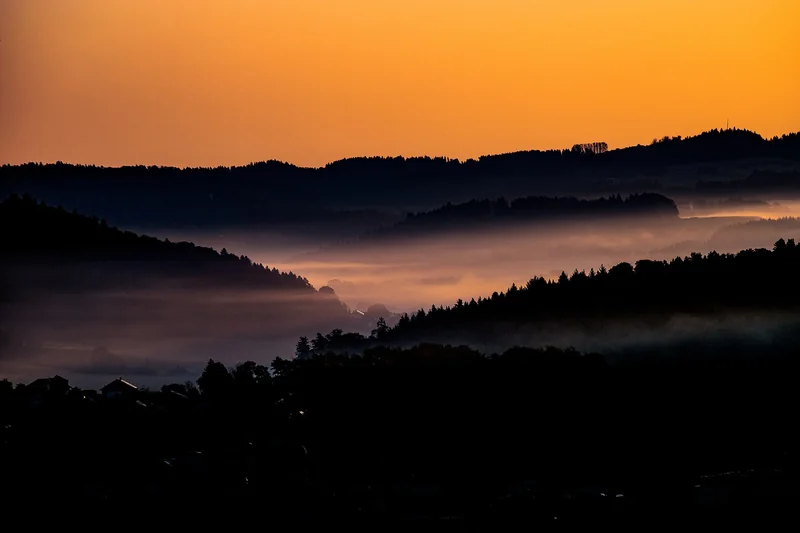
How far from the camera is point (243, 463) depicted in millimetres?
167375

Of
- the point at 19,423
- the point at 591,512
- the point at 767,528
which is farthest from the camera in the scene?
the point at 19,423

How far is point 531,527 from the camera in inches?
5546

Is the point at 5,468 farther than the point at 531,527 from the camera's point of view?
Yes

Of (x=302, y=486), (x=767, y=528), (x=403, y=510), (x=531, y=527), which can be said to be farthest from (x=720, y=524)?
(x=302, y=486)

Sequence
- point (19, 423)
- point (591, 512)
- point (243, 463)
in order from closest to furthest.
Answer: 1. point (591, 512)
2. point (243, 463)
3. point (19, 423)

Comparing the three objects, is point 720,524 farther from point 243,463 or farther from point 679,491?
point 243,463

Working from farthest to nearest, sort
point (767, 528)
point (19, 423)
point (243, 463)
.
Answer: point (19, 423), point (243, 463), point (767, 528)

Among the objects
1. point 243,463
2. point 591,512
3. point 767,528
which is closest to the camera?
point 767,528

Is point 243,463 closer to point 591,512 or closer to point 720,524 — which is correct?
point 591,512

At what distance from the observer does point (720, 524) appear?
450 ft

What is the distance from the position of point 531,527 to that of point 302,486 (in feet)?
90.0

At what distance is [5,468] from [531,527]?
56.0m

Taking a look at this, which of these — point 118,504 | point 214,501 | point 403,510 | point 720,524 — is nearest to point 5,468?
point 118,504

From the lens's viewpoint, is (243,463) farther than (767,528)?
Yes
